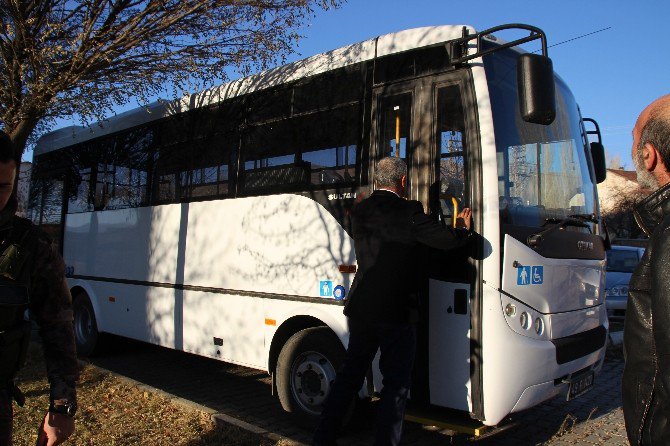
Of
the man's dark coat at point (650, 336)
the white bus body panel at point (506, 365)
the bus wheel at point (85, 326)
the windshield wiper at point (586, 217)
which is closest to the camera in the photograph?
the man's dark coat at point (650, 336)

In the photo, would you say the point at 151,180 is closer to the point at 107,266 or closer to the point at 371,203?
the point at 107,266

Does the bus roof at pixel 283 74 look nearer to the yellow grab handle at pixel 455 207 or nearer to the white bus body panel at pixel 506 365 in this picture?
the yellow grab handle at pixel 455 207

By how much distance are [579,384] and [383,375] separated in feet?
6.00

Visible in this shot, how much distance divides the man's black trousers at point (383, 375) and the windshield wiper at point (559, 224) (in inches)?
46.3

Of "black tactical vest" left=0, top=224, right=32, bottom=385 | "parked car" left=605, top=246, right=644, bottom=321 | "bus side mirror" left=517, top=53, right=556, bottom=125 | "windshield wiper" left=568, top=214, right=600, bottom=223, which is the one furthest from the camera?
"parked car" left=605, top=246, right=644, bottom=321

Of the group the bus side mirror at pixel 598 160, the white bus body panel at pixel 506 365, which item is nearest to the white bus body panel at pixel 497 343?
the white bus body panel at pixel 506 365

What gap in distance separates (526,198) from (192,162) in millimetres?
4010

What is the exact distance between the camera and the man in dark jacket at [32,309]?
7.52 feet

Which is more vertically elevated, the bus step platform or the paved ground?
the bus step platform

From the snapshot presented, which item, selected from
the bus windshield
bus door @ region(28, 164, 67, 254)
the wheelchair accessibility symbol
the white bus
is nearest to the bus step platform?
the white bus

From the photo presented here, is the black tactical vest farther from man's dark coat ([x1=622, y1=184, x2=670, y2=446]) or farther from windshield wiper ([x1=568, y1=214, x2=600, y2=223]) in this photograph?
windshield wiper ([x1=568, y1=214, x2=600, y2=223])

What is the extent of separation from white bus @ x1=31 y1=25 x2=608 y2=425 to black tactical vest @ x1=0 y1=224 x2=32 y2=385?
Answer: 9.53ft

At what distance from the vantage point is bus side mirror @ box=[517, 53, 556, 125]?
3.90 metres

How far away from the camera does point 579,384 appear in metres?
4.74
